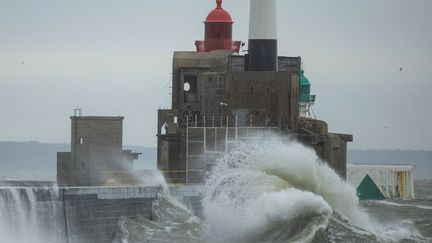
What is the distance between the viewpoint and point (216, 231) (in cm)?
3809

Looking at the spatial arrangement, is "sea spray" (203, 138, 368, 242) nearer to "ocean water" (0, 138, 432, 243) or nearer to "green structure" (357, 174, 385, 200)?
"ocean water" (0, 138, 432, 243)

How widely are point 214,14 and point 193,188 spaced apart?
1399 cm

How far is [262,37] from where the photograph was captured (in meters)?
47.8

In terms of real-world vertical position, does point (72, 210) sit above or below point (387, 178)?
above

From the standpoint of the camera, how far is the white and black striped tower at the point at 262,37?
47.6m

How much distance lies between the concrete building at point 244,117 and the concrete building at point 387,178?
16.3 ft

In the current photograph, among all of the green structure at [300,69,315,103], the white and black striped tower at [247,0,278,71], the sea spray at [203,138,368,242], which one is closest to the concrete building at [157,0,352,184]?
the white and black striped tower at [247,0,278,71]

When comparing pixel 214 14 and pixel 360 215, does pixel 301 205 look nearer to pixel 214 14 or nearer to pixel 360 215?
pixel 360 215

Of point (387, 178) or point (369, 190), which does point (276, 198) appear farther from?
point (387, 178)

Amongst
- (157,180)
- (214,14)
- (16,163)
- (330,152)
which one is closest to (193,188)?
(157,180)

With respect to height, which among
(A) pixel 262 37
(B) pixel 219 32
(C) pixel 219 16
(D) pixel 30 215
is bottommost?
(D) pixel 30 215

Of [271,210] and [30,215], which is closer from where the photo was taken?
[30,215]

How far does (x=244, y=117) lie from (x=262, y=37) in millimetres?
2691

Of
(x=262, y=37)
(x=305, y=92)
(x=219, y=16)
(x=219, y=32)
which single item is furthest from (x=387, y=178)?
(x=262, y=37)
